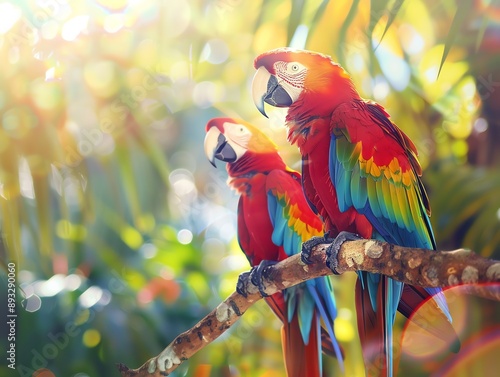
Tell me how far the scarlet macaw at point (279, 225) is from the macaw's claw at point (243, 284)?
45 mm

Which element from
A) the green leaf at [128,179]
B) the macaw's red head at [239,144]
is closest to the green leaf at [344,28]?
the macaw's red head at [239,144]

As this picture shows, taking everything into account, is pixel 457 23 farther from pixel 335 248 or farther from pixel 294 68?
pixel 335 248

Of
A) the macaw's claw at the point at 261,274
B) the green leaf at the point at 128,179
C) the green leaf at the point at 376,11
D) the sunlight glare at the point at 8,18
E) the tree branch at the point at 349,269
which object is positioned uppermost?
the sunlight glare at the point at 8,18

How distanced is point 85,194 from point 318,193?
2.65 ft

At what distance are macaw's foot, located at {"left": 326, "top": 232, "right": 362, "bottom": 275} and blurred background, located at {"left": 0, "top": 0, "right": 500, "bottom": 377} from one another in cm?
20

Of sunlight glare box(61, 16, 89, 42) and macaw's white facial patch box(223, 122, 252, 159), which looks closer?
macaw's white facial patch box(223, 122, 252, 159)

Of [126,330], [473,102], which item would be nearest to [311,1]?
[473,102]

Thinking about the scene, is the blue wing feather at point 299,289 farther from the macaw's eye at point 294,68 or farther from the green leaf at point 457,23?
the green leaf at point 457,23

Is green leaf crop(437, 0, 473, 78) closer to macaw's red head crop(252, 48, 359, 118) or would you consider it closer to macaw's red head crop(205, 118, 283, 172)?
macaw's red head crop(252, 48, 359, 118)

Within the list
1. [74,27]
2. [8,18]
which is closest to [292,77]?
[74,27]

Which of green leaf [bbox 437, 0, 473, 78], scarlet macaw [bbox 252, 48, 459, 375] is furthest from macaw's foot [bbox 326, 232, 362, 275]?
green leaf [bbox 437, 0, 473, 78]

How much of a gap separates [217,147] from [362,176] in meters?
0.47

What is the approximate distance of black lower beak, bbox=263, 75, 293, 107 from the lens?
1359 millimetres

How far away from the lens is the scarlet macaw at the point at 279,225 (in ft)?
4.66
